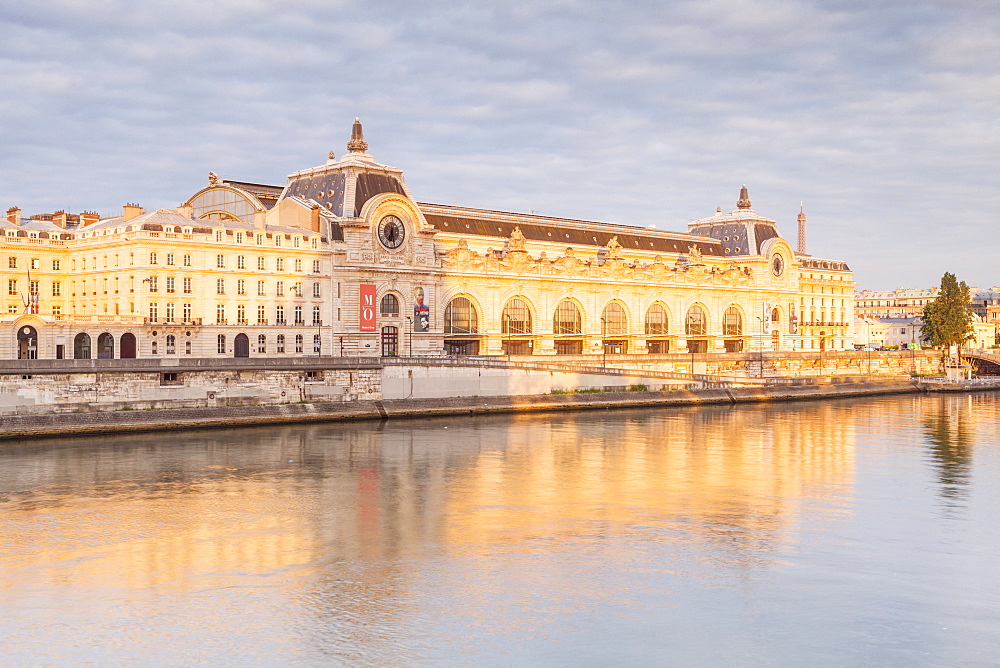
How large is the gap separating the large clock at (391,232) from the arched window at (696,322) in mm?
37826

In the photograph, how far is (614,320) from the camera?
100750mm

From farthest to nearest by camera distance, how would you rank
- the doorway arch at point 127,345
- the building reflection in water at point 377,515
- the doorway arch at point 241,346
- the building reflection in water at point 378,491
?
the doorway arch at point 241,346 < the doorway arch at point 127,345 < the building reflection in water at point 378,491 < the building reflection in water at point 377,515

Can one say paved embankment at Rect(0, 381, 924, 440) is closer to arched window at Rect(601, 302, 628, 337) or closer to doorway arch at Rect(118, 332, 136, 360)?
doorway arch at Rect(118, 332, 136, 360)

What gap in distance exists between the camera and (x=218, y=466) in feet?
142

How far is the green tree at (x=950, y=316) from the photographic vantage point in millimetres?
114250

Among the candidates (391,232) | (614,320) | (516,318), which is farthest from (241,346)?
(614,320)

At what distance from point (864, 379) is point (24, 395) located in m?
75.6

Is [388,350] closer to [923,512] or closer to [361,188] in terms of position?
[361,188]

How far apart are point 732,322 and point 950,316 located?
24179 millimetres

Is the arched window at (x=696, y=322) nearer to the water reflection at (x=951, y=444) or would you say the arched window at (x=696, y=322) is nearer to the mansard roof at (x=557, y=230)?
the mansard roof at (x=557, y=230)

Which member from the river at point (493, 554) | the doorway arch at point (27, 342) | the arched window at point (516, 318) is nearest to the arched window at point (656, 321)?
the arched window at point (516, 318)

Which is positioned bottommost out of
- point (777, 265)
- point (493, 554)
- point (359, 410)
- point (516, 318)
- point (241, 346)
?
point (493, 554)

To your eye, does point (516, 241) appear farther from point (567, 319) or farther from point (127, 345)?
point (127, 345)

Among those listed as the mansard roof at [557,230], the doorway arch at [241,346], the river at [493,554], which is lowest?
the river at [493,554]
